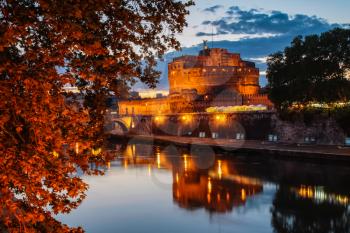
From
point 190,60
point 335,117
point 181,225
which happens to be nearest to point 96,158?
point 181,225

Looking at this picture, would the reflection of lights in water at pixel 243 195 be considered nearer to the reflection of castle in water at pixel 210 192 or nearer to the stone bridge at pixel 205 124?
the reflection of castle in water at pixel 210 192

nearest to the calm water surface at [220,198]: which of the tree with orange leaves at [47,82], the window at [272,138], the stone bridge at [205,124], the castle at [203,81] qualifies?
the stone bridge at [205,124]

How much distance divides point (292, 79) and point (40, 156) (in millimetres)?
28308

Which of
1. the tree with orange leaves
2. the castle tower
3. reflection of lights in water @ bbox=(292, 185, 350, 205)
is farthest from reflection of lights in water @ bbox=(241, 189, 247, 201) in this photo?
the castle tower

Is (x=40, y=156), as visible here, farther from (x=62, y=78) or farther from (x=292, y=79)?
(x=292, y=79)

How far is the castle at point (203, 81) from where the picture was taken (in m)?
66.4

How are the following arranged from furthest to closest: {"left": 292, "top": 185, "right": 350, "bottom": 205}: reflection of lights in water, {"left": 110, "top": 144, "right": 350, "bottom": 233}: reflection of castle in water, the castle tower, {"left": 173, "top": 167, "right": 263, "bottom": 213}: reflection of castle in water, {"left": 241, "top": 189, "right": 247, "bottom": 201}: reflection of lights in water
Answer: the castle tower
{"left": 241, "top": 189, "right": 247, "bottom": 201}: reflection of lights in water
{"left": 173, "top": 167, "right": 263, "bottom": 213}: reflection of castle in water
{"left": 292, "top": 185, "right": 350, "bottom": 205}: reflection of lights in water
{"left": 110, "top": 144, "right": 350, "bottom": 233}: reflection of castle in water

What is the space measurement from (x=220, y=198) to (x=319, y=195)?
4092 mm

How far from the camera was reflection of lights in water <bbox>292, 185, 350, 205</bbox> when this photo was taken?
1798cm

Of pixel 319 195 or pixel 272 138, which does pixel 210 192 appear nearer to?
pixel 319 195

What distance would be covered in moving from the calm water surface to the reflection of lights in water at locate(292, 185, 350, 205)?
1.5 inches

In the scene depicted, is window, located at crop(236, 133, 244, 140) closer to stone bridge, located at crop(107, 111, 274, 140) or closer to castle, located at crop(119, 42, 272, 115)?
stone bridge, located at crop(107, 111, 274, 140)

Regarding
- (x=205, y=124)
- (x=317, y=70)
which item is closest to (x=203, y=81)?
(x=205, y=124)

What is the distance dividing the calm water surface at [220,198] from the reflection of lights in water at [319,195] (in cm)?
4
